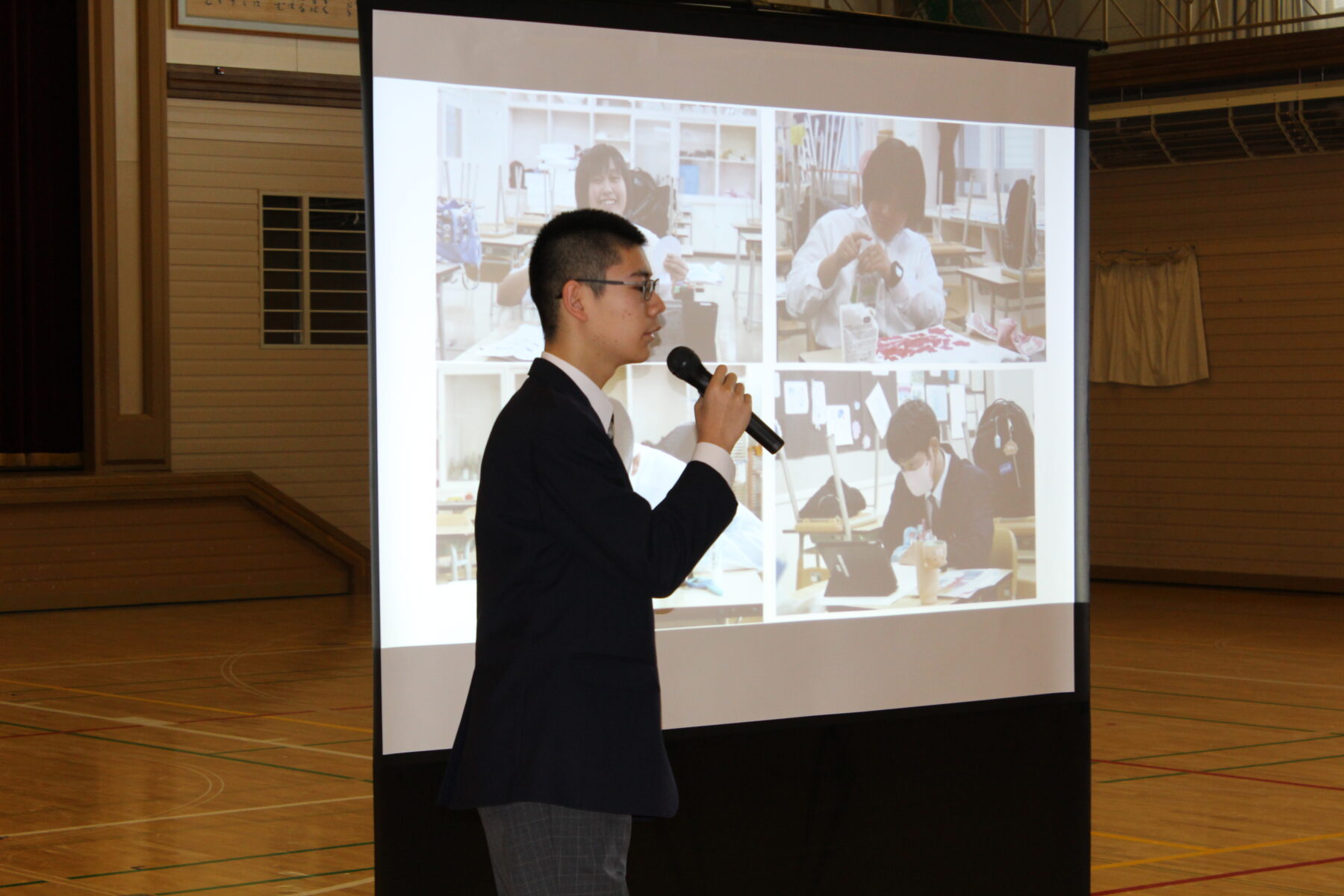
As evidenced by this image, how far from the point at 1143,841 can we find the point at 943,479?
153cm

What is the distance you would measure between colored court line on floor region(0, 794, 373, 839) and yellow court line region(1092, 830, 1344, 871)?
7.97 feet

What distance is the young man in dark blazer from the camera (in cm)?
203

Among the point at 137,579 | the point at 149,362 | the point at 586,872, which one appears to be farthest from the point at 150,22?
the point at 586,872

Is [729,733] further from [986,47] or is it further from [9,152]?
[9,152]

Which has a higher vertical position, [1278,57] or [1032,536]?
[1278,57]

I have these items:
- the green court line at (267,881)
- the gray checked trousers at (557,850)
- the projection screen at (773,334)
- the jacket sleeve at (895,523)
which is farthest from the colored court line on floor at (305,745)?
the gray checked trousers at (557,850)

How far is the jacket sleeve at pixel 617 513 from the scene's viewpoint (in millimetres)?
2006

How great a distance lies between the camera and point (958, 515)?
3736 millimetres

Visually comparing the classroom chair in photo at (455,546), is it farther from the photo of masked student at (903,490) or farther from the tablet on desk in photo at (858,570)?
the tablet on desk in photo at (858,570)

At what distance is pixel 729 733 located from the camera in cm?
351

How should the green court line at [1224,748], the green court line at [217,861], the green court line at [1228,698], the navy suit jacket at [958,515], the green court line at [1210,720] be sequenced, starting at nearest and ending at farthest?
the navy suit jacket at [958,515]
the green court line at [217,861]
the green court line at [1224,748]
the green court line at [1210,720]
the green court line at [1228,698]

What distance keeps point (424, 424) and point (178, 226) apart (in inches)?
369

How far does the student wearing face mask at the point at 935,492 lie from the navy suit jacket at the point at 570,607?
1.65m

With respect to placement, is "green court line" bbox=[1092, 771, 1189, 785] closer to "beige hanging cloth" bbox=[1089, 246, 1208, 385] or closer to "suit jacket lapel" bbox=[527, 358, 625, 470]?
"suit jacket lapel" bbox=[527, 358, 625, 470]
